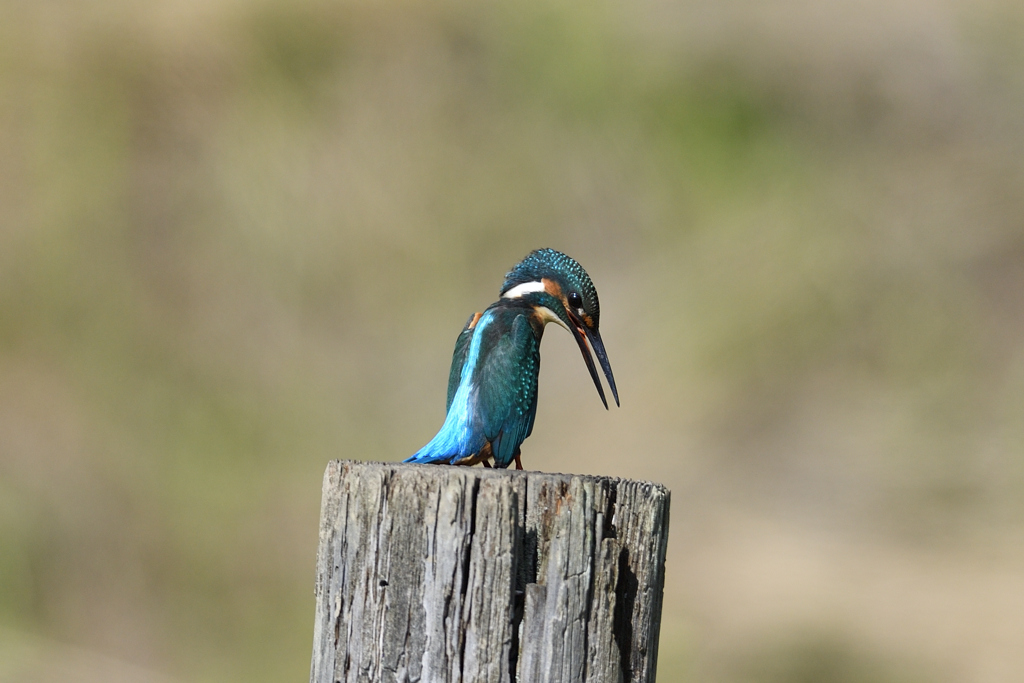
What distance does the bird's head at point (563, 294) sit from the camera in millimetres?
2984

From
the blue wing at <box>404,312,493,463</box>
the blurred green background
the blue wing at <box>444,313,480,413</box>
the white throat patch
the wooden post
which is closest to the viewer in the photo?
the wooden post

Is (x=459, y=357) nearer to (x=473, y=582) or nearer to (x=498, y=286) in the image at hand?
(x=473, y=582)

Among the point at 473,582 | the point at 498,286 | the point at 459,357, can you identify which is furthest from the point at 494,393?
the point at 498,286

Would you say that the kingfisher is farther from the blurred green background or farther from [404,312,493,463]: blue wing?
the blurred green background

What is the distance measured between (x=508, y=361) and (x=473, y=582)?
1.08 meters

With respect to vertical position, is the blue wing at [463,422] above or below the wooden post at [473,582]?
above

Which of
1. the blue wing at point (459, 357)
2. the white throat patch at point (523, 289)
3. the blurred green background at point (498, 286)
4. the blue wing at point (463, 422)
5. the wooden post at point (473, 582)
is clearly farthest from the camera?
the blurred green background at point (498, 286)

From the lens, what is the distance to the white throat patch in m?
3.04

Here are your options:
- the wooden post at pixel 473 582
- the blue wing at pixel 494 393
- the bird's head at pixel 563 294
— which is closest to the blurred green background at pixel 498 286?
the bird's head at pixel 563 294

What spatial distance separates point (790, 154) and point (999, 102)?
4.79 feet

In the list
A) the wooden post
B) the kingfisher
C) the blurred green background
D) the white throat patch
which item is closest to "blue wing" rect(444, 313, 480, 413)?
the kingfisher

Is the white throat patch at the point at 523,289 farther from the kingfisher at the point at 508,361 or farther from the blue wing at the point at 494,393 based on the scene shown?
the blue wing at the point at 494,393

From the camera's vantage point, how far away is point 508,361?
2803mm

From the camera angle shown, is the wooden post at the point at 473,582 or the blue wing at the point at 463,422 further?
the blue wing at the point at 463,422
